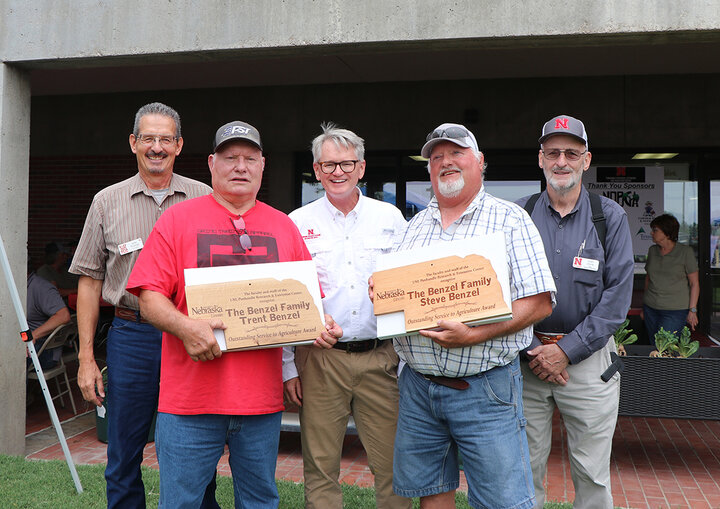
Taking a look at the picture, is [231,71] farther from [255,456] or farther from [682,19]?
[255,456]

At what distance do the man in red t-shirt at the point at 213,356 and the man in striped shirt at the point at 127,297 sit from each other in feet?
1.80

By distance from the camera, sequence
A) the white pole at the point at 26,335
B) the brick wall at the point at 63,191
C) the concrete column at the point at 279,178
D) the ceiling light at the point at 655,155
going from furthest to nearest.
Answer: the brick wall at the point at 63,191 → the concrete column at the point at 279,178 → the ceiling light at the point at 655,155 → the white pole at the point at 26,335

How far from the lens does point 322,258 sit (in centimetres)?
312

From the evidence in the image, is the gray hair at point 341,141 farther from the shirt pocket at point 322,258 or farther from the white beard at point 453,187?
the white beard at point 453,187

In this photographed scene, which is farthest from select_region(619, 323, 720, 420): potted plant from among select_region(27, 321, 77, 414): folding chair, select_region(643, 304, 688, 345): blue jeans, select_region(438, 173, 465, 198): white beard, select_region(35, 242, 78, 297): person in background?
select_region(35, 242, 78, 297): person in background

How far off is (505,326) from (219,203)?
4.13 feet

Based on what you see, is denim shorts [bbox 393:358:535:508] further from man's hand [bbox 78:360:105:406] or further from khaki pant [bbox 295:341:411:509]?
man's hand [bbox 78:360:105:406]

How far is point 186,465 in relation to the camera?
2496mm

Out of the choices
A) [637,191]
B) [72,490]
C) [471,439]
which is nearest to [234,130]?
[471,439]

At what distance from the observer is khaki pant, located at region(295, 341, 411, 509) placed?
3.08 m

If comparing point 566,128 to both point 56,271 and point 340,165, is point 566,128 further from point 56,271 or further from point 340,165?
point 56,271

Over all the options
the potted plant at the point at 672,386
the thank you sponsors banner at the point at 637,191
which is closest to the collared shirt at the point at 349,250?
the potted plant at the point at 672,386

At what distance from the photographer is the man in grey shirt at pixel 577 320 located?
9.49ft

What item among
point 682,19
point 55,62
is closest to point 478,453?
point 682,19
